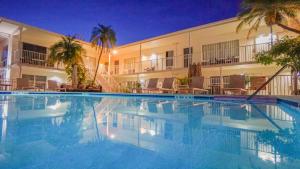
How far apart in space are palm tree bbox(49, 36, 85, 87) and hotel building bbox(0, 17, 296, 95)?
1.78 metres

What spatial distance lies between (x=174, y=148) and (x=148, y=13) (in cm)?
2720

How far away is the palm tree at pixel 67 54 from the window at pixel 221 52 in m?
9.20

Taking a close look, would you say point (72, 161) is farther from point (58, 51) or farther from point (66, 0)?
point (66, 0)

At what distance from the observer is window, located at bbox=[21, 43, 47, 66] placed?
1420 cm

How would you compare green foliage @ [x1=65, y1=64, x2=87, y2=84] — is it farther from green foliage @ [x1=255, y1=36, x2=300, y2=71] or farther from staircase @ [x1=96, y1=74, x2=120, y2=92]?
green foliage @ [x1=255, y1=36, x2=300, y2=71]

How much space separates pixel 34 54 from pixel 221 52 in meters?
14.0

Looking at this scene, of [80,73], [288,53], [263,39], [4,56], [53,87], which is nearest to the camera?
[288,53]

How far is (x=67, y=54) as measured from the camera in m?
13.6

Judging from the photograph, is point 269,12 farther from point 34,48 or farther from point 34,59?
point 34,48

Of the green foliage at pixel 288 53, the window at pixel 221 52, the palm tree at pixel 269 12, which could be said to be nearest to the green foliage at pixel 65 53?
the window at pixel 221 52

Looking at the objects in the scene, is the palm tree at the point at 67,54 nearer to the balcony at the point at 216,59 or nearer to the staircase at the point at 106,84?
the staircase at the point at 106,84

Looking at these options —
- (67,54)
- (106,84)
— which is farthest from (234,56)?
(67,54)

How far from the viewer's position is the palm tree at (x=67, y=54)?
13.4m

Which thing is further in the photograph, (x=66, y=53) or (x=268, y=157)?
(x=66, y=53)
